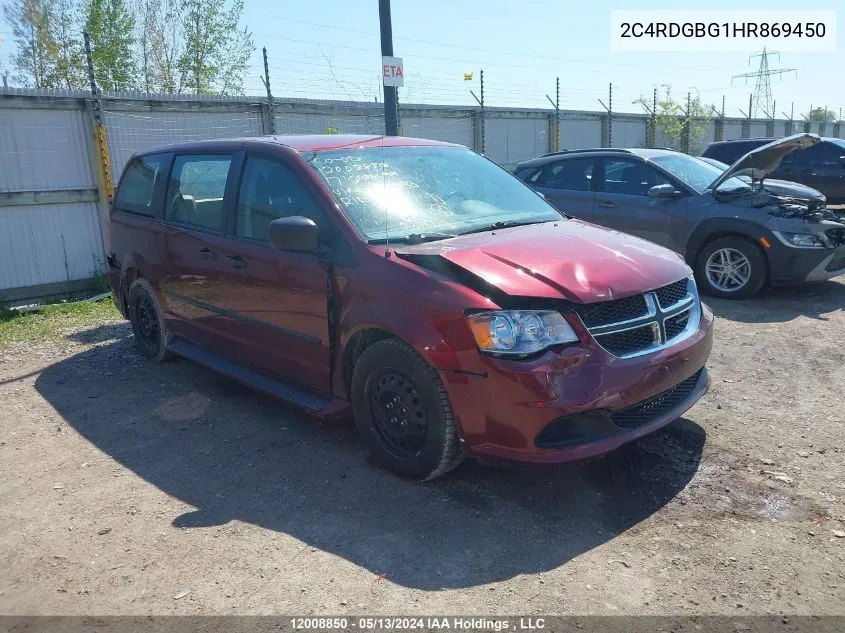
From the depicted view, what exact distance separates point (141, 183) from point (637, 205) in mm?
5458

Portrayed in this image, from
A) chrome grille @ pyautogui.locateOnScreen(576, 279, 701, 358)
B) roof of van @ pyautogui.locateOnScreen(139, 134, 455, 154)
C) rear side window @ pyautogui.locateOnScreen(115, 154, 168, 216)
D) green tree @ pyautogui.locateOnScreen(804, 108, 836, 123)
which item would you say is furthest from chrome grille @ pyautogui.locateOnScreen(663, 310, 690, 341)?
green tree @ pyautogui.locateOnScreen(804, 108, 836, 123)

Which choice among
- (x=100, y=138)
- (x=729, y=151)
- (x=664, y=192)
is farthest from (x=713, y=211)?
(x=100, y=138)

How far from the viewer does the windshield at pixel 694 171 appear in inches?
327

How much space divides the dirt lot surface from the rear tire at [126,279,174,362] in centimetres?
84

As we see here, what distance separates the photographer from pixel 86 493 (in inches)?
159

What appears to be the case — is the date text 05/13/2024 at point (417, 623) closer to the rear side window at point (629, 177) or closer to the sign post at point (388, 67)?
the rear side window at point (629, 177)

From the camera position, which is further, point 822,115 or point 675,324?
point 822,115

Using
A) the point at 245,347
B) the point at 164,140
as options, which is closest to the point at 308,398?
the point at 245,347

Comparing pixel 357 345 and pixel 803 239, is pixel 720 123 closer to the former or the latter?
pixel 803 239

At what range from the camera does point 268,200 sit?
15.4 ft

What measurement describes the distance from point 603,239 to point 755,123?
2675 cm

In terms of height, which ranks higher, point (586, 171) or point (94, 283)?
point (586, 171)

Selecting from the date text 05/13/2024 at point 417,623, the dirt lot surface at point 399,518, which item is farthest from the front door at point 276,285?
the date text 05/13/2024 at point 417,623

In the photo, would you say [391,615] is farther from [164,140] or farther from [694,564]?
[164,140]
